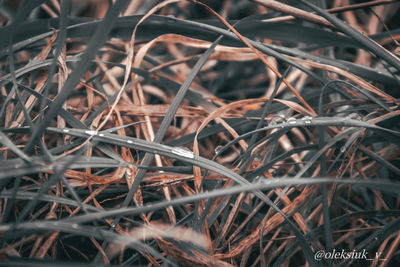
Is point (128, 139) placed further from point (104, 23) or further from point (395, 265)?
point (395, 265)

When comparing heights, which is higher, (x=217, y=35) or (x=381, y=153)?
(x=217, y=35)

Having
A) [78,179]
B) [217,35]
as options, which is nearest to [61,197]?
[78,179]

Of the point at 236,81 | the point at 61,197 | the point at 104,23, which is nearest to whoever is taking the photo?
the point at 104,23

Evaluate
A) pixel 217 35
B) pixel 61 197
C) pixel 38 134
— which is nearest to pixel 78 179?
pixel 61 197

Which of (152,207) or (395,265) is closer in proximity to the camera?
(152,207)

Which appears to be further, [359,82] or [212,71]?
[212,71]

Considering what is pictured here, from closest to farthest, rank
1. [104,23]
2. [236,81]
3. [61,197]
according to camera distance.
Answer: [104,23] < [61,197] < [236,81]

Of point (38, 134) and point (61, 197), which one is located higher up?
point (38, 134)

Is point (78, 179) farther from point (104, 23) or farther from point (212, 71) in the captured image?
point (212, 71)

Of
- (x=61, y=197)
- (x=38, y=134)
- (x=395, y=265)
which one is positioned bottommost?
(x=395, y=265)
